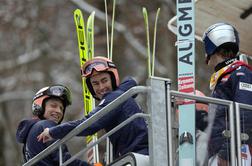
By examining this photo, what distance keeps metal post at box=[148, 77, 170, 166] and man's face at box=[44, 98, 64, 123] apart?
2.36 m

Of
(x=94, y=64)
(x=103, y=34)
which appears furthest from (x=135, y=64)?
(x=94, y=64)

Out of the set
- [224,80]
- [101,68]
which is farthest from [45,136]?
[224,80]

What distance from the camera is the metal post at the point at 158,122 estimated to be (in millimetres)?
12742

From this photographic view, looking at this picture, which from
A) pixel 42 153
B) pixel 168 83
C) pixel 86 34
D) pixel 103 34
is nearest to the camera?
pixel 168 83

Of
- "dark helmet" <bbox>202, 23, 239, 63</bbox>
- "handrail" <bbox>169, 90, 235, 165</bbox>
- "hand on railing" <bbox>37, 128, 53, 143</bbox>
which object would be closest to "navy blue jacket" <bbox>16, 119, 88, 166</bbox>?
"hand on railing" <bbox>37, 128, 53, 143</bbox>

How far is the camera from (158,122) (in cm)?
1280

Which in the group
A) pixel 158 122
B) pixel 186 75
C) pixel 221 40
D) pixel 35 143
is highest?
pixel 221 40

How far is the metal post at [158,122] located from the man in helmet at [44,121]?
5.78ft

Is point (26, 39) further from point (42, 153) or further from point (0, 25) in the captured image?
point (42, 153)

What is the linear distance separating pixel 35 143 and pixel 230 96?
2205 millimetres

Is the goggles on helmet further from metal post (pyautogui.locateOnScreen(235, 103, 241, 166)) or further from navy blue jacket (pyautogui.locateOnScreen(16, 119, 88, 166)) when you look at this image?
metal post (pyautogui.locateOnScreen(235, 103, 241, 166))

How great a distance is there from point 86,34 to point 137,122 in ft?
13.6

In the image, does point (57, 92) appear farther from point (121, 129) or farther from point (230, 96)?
point (230, 96)

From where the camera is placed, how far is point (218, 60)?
554 inches
